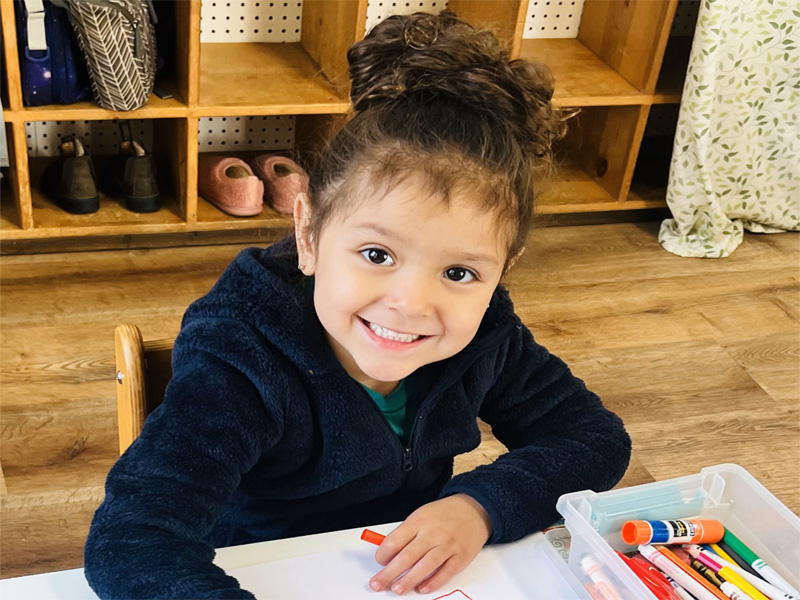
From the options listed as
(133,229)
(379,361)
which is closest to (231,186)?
(133,229)

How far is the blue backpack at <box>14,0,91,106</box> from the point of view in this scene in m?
2.22

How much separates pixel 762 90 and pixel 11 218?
81.5 inches

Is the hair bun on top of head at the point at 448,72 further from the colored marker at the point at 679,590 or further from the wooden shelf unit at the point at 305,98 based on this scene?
the wooden shelf unit at the point at 305,98

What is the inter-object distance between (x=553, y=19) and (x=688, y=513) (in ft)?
8.01

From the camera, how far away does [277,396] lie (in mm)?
935

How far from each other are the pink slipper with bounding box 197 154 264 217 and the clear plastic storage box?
189 cm

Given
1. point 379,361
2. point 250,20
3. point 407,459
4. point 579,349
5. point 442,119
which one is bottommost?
point 579,349

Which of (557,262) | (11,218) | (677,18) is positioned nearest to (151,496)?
(11,218)

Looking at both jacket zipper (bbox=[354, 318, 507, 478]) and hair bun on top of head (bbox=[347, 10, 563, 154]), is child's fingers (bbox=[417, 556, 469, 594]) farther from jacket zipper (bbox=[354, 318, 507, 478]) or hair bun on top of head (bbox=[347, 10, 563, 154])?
hair bun on top of head (bbox=[347, 10, 563, 154])

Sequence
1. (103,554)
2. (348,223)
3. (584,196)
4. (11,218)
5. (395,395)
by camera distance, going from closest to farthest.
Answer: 1. (103,554)
2. (348,223)
3. (395,395)
4. (11,218)
5. (584,196)

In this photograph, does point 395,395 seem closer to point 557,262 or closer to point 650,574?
point 650,574

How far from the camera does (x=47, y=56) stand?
228 cm

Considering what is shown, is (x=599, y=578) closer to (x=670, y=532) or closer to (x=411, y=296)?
(x=670, y=532)

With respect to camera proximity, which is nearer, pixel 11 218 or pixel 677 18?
pixel 11 218
